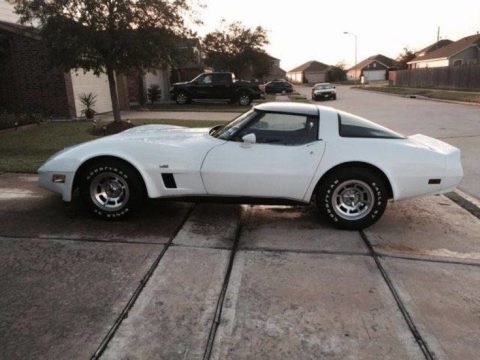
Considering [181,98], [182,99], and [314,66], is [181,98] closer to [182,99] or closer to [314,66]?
[182,99]

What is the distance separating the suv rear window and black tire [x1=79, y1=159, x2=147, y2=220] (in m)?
2.25

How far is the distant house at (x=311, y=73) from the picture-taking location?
111 metres

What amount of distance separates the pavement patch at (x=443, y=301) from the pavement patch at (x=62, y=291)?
6.90 ft

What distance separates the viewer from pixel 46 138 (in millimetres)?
10602

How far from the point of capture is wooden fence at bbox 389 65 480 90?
35056mm

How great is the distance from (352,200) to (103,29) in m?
8.54

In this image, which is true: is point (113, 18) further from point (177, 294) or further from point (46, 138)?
point (177, 294)

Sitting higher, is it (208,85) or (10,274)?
(208,85)

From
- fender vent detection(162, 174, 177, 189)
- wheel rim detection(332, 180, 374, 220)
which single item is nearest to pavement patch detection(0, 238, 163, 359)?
fender vent detection(162, 174, 177, 189)

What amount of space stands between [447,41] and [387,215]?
9772 centimetres

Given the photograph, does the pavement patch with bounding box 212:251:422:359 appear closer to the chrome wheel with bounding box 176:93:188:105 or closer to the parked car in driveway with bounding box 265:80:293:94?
the chrome wheel with bounding box 176:93:188:105

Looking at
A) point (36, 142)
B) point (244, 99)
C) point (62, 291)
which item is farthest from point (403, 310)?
point (244, 99)

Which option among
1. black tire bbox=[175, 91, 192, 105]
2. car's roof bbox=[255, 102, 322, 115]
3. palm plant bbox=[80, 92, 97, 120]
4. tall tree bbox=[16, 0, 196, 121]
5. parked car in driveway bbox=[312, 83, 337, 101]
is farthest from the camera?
parked car in driveway bbox=[312, 83, 337, 101]

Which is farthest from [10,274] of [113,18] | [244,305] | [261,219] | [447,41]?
[447,41]
